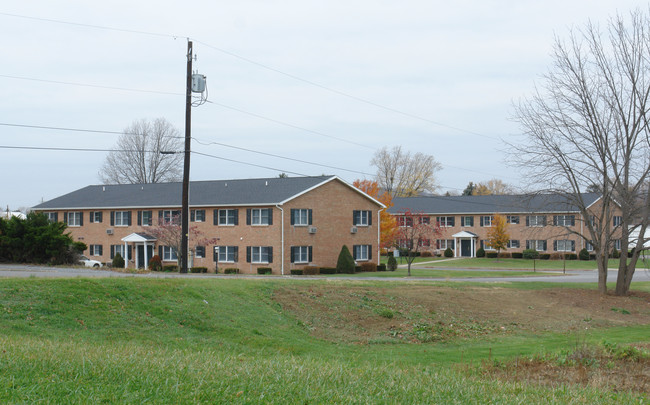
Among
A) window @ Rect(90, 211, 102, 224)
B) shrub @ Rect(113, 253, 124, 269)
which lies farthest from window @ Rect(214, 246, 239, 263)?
window @ Rect(90, 211, 102, 224)

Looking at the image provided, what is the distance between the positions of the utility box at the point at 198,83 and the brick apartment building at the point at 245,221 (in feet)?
56.2

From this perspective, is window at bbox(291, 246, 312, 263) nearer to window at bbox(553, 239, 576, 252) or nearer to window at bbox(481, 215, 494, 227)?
window at bbox(481, 215, 494, 227)

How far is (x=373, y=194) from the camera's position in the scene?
7138cm

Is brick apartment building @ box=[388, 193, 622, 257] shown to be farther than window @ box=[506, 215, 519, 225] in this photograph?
No

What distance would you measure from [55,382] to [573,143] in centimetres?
2856

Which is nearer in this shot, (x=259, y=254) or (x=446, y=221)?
(x=259, y=254)

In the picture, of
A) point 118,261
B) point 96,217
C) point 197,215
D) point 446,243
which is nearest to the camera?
point 197,215

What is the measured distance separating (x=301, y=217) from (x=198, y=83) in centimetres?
1930

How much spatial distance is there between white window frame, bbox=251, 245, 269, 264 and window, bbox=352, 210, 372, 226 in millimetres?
8423

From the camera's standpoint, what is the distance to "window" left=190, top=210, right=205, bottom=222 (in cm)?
5297

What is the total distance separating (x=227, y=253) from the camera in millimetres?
51094

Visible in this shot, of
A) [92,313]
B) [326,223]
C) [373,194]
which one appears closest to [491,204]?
[373,194]

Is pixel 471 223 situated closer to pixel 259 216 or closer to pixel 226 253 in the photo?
pixel 259 216

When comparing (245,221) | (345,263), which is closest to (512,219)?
(345,263)
